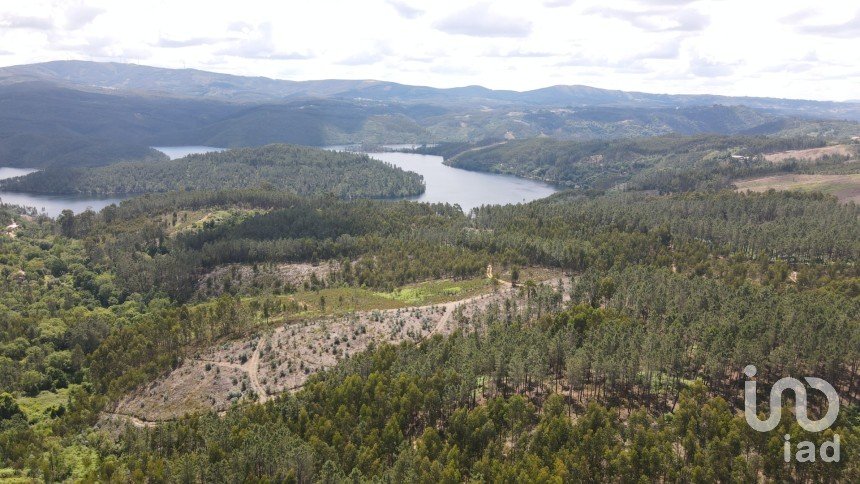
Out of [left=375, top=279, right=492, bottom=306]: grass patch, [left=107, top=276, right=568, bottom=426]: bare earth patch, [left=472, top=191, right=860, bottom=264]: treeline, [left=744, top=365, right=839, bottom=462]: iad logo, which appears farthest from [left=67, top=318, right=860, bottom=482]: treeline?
[left=472, top=191, right=860, bottom=264]: treeline

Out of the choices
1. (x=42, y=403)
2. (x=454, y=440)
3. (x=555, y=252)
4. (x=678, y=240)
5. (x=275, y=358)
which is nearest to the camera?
(x=454, y=440)

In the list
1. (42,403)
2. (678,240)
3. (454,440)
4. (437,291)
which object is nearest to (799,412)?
(454,440)

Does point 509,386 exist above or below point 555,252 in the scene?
below

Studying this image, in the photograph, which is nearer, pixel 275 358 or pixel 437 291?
pixel 275 358

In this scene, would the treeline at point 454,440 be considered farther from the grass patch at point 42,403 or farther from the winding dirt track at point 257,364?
the grass patch at point 42,403

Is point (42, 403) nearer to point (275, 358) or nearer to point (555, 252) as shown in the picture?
point (275, 358)

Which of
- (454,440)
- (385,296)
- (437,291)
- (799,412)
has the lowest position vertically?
(385,296)

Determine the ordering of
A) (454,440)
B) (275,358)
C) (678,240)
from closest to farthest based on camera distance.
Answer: (454,440), (275,358), (678,240)

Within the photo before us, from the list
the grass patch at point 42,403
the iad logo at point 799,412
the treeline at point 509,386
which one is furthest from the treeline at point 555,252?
the iad logo at point 799,412

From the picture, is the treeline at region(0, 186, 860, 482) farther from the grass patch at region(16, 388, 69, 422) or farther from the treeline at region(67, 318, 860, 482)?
the grass patch at region(16, 388, 69, 422)
